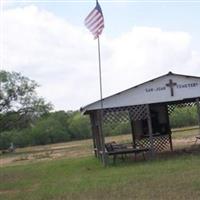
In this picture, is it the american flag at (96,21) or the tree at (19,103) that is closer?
the american flag at (96,21)

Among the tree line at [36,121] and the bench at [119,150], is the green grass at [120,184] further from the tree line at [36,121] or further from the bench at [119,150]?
the tree line at [36,121]

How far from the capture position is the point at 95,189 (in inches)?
602

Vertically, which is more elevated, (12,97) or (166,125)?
(12,97)

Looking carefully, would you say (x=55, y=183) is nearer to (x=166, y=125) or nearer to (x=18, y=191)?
(x=18, y=191)

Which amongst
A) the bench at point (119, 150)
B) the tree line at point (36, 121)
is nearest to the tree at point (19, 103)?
the tree line at point (36, 121)

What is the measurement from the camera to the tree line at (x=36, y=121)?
61219mm

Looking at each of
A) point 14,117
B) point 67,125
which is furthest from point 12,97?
point 67,125

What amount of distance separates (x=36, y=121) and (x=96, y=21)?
43.4 m

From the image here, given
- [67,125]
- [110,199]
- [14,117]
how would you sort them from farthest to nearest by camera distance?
[67,125]
[14,117]
[110,199]

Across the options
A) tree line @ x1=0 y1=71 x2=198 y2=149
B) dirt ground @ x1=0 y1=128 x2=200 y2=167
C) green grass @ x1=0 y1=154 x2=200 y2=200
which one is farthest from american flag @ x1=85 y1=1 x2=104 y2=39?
tree line @ x1=0 y1=71 x2=198 y2=149

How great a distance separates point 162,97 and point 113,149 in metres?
2.67

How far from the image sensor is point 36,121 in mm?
64688

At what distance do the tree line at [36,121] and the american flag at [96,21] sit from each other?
2846cm

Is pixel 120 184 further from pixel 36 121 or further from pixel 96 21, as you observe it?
pixel 36 121
